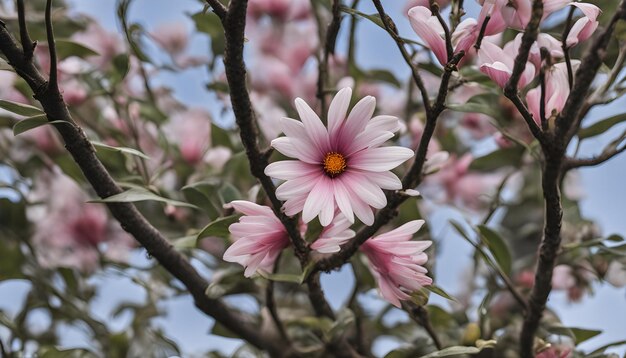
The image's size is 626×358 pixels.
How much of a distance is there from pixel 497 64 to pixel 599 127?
34 centimetres

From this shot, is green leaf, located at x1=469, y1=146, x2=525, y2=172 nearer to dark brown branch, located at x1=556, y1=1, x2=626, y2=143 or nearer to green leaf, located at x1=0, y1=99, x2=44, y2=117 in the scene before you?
dark brown branch, located at x1=556, y1=1, x2=626, y2=143

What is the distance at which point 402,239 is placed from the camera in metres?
0.67

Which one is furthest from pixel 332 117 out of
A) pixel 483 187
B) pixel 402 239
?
pixel 483 187

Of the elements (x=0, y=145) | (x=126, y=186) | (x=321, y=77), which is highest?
(x=0, y=145)

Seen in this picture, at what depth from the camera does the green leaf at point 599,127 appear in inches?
34.4

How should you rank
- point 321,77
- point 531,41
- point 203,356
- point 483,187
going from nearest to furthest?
point 531,41
point 321,77
point 203,356
point 483,187

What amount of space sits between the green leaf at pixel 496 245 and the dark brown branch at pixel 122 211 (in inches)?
11.0

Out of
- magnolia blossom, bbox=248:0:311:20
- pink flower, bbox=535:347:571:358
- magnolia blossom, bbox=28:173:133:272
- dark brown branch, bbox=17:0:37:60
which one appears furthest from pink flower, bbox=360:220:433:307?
magnolia blossom, bbox=248:0:311:20

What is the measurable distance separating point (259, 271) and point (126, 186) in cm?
16

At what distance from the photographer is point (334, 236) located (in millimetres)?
655

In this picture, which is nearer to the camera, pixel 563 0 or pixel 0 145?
pixel 563 0

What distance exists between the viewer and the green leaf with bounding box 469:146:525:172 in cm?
105

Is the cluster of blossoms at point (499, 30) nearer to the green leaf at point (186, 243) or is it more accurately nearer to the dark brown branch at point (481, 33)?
the dark brown branch at point (481, 33)

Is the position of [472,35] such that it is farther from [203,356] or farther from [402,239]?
[203,356]
